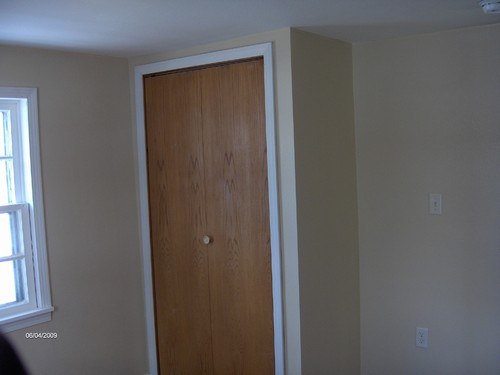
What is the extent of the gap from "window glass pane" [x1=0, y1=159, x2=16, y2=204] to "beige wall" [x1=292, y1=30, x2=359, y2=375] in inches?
62.7

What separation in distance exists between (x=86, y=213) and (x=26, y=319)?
674 mm

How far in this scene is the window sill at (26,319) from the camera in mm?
2787

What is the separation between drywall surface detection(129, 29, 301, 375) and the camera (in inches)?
105

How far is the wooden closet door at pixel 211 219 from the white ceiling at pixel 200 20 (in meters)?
0.31

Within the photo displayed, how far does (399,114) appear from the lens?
305cm

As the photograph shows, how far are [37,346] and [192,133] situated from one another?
149cm

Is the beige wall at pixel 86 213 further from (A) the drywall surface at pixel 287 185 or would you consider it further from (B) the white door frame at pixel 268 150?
(A) the drywall surface at pixel 287 185

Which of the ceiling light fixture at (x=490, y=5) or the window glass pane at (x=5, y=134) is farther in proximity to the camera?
the window glass pane at (x=5, y=134)

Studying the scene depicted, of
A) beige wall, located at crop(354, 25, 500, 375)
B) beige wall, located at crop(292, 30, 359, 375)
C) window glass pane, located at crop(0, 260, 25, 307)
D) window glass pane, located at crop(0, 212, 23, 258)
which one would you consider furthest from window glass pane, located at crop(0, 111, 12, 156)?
beige wall, located at crop(354, 25, 500, 375)

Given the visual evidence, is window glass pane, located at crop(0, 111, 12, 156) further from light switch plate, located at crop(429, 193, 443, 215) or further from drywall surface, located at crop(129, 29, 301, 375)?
light switch plate, located at crop(429, 193, 443, 215)

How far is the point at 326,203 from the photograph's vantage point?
9.56ft

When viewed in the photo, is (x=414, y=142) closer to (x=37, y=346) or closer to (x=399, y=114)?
(x=399, y=114)

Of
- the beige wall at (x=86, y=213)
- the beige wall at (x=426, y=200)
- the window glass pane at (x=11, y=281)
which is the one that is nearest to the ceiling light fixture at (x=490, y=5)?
the beige wall at (x=426, y=200)

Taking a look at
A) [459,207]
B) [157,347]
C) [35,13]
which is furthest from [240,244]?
[35,13]
